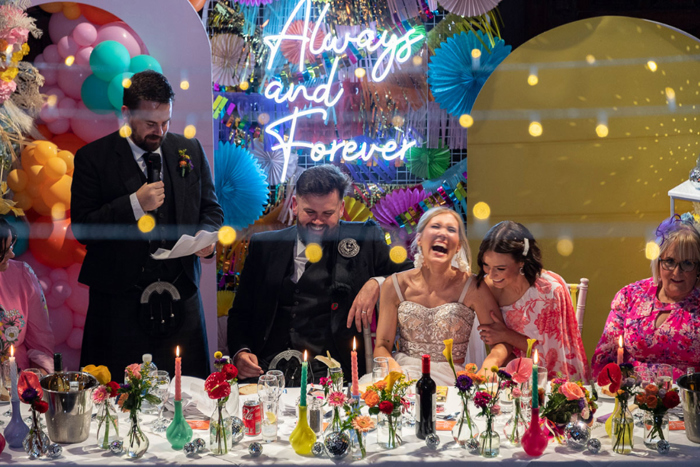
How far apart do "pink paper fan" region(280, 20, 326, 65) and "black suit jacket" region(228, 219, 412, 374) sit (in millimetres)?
1269

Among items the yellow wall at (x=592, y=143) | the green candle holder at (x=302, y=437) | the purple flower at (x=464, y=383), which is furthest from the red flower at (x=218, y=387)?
the yellow wall at (x=592, y=143)

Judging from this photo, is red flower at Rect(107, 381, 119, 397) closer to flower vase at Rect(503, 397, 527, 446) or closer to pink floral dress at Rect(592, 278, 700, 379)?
flower vase at Rect(503, 397, 527, 446)

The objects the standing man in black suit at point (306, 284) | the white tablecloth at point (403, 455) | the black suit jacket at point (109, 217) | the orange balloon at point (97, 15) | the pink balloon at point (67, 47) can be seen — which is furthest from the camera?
the orange balloon at point (97, 15)

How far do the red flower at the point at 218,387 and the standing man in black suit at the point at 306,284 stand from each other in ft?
4.61

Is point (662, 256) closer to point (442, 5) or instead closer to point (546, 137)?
point (546, 137)

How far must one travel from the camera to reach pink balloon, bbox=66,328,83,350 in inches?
155

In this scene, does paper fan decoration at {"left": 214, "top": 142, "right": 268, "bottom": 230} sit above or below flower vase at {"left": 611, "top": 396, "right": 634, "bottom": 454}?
above

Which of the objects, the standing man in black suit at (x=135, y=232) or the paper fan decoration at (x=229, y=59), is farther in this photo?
the paper fan decoration at (x=229, y=59)

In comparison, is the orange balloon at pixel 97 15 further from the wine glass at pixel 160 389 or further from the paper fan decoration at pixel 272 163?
the wine glass at pixel 160 389

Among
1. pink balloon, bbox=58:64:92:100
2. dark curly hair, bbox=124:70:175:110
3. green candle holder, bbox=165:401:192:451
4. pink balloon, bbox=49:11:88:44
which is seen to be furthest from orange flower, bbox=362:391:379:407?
pink balloon, bbox=49:11:88:44

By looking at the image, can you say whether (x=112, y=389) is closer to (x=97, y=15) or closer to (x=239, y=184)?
(x=239, y=184)

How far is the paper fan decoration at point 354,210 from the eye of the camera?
4336 millimetres

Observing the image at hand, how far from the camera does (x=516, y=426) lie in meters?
2.12

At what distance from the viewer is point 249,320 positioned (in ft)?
11.8
